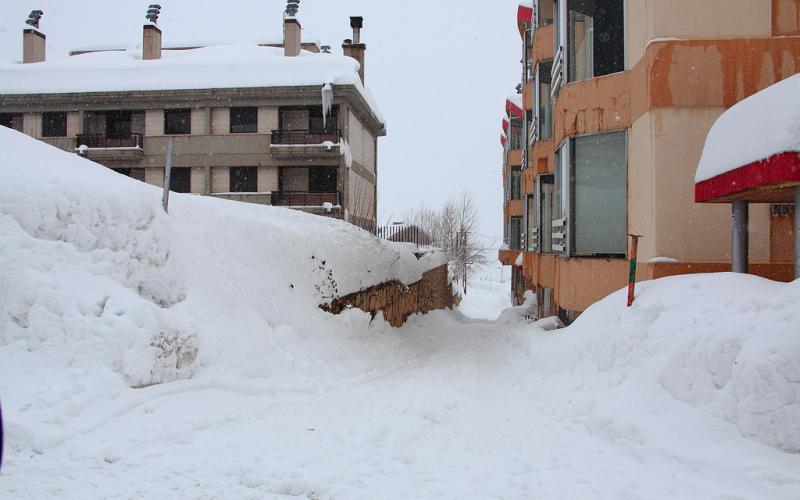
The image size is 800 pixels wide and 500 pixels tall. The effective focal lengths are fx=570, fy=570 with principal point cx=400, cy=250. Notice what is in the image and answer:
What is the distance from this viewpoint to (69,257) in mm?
6996

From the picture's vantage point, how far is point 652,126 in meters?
9.08

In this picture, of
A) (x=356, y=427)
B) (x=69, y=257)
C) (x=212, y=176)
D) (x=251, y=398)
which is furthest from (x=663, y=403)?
(x=212, y=176)

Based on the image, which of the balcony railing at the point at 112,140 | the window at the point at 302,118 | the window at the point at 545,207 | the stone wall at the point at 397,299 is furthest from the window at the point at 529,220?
the balcony railing at the point at 112,140

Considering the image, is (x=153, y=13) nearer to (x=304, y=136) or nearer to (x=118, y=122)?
(x=118, y=122)

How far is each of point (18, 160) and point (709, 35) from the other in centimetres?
1022

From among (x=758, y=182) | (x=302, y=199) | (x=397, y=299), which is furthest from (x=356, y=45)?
(x=758, y=182)

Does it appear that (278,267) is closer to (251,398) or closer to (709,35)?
(251,398)

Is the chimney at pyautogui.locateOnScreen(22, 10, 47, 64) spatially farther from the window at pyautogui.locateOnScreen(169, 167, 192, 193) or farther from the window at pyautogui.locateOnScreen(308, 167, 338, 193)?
the window at pyautogui.locateOnScreen(308, 167, 338, 193)

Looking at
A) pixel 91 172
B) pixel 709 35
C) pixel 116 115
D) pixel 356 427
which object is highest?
pixel 116 115

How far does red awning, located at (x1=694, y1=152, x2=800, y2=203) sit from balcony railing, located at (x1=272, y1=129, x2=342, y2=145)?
2081cm

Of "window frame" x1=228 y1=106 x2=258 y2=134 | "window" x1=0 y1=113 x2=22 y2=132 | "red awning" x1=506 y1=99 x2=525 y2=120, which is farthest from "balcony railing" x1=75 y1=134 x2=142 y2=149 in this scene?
"red awning" x1=506 y1=99 x2=525 y2=120

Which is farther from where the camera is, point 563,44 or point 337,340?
point 563,44

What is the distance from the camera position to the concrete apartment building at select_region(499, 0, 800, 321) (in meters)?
8.75

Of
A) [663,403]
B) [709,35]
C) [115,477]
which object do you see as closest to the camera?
[115,477]
